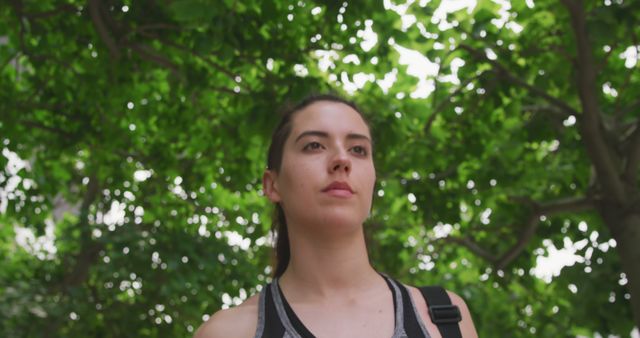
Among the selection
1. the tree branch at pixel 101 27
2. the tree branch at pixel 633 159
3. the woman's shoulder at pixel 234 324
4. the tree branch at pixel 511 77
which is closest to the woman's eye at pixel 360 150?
the woman's shoulder at pixel 234 324

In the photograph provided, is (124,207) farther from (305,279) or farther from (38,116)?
(305,279)

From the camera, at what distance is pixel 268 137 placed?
6473 mm

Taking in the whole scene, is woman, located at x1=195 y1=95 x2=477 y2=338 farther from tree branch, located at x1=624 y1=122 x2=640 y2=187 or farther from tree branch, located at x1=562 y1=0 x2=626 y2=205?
tree branch, located at x1=624 y1=122 x2=640 y2=187

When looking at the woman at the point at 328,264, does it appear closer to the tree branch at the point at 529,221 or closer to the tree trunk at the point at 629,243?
the tree trunk at the point at 629,243

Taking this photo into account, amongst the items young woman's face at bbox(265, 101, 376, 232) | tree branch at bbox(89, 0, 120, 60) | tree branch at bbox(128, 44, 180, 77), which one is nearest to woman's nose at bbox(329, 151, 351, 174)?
young woman's face at bbox(265, 101, 376, 232)

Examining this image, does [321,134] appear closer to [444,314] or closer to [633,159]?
[444,314]

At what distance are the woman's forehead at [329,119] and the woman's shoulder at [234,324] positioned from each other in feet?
1.80

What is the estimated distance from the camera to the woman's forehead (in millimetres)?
2592

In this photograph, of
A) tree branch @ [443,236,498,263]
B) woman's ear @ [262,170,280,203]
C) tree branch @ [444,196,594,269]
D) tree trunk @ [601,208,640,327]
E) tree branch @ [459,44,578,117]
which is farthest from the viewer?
tree branch @ [443,236,498,263]

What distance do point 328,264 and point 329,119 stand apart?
1.45 ft

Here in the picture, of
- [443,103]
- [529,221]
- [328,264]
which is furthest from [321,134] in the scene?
[529,221]

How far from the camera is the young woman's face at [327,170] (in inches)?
95.9

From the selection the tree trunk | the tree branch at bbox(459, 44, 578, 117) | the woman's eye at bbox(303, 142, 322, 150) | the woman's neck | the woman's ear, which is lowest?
the woman's neck

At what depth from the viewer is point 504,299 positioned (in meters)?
11.3
